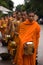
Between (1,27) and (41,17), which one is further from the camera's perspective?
(41,17)

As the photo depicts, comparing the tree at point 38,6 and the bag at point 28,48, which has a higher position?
the tree at point 38,6

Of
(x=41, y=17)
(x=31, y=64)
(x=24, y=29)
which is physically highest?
(x=41, y=17)

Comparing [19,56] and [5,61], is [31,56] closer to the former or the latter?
[19,56]

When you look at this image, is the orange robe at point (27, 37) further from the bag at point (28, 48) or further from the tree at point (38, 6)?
the tree at point (38, 6)

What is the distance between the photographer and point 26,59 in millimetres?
9078

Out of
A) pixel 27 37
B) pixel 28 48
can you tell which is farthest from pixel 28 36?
pixel 28 48

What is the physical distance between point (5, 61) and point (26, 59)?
243 centimetres

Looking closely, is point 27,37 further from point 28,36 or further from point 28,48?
point 28,48

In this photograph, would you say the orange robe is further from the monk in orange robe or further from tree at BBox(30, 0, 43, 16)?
tree at BBox(30, 0, 43, 16)

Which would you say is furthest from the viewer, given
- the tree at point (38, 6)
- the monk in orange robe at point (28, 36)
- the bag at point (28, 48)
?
the tree at point (38, 6)

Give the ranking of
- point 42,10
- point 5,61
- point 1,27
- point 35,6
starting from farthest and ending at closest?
point 35,6
point 42,10
point 1,27
point 5,61

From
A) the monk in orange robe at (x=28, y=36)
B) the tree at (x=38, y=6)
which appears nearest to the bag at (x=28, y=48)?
the monk in orange robe at (x=28, y=36)

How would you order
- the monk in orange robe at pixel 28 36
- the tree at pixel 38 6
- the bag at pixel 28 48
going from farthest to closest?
the tree at pixel 38 6 → the monk in orange robe at pixel 28 36 → the bag at pixel 28 48

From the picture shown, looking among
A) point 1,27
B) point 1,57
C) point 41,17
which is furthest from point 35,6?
point 1,57
